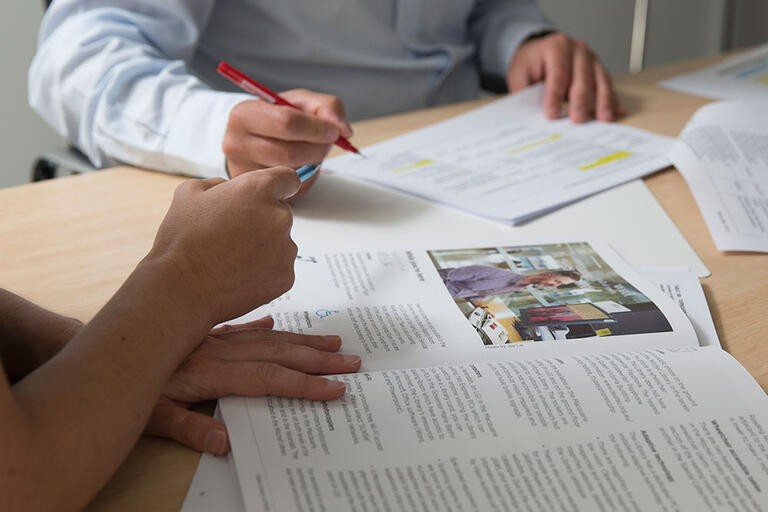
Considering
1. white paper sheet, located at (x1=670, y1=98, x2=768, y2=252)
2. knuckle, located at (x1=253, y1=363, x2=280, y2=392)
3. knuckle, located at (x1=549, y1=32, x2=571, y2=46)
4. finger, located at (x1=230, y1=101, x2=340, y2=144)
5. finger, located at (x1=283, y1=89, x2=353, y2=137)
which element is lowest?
white paper sheet, located at (x1=670, y1=98, x2=768, y2=252)

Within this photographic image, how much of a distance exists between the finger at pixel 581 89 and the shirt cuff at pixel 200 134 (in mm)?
507

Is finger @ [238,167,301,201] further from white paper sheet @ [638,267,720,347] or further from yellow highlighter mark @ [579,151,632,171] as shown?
yellow highlighter mark @ [579,151,632,171]

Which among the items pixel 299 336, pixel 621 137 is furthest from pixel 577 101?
pixel 299 336

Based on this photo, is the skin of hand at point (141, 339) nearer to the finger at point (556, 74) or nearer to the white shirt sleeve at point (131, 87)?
the white shirt sleeve at point (131, 87)

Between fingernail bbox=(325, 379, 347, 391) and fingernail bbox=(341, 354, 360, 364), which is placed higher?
fingernail bbox=(325, 379, 347, 391)

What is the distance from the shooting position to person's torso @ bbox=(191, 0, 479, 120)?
1.21 m

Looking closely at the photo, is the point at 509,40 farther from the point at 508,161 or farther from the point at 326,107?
the point at 326,107

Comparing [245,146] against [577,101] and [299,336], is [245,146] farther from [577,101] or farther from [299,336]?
[577,101]

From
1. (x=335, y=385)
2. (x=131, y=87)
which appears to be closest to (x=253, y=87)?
(x=131, y=87)

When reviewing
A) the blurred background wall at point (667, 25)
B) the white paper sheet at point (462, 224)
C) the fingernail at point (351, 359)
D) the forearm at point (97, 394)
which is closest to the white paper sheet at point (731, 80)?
the white paper sheet at point (462, 224)

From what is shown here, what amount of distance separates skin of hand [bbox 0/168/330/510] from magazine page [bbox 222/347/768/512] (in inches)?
2.6

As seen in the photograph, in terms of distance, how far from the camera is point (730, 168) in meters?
0.96

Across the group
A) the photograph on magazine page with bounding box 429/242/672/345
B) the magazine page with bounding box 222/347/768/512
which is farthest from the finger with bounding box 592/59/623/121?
the magazine page with bounding box 222/347/768/512

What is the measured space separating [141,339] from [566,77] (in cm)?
93
